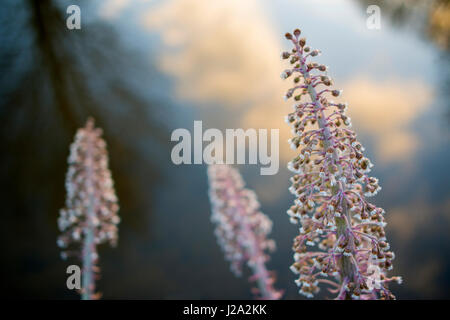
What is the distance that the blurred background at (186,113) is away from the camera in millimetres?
2434

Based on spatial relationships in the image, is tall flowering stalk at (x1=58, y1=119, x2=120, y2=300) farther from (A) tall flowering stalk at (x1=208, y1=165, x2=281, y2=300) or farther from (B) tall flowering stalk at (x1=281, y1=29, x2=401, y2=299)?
(B) tall flowering stalk at (x1=281, y1=29, x2=401, y2=299)

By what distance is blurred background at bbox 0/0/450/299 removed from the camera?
2.43 m

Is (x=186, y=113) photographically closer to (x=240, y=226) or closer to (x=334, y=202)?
(x=240, y=226)

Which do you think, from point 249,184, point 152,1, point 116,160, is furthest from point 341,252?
point 152,1

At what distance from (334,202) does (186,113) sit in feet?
6.89

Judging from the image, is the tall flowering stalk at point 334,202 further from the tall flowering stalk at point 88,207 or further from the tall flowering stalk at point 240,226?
the tall flowering stalk at point 88,207

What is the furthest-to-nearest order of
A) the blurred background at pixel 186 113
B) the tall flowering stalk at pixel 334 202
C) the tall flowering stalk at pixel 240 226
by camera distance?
the blurred background at pixel 186 113
the tall flowering stalk at pixel 240 226
the tall flowering stalk at pixel 334 202

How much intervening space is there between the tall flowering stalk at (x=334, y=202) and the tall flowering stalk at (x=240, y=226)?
0.74 metres

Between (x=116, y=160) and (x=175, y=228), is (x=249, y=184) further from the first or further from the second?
(x=116, y=160)

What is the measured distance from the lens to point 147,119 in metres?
2.85

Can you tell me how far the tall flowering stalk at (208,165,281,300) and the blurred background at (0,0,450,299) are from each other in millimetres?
837

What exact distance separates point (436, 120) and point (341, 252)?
6.84ft

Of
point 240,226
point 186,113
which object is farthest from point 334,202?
point 186,113

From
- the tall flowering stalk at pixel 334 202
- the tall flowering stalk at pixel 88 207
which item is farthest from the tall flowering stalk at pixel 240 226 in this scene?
the tall flowering stalk at pixel 334 202
